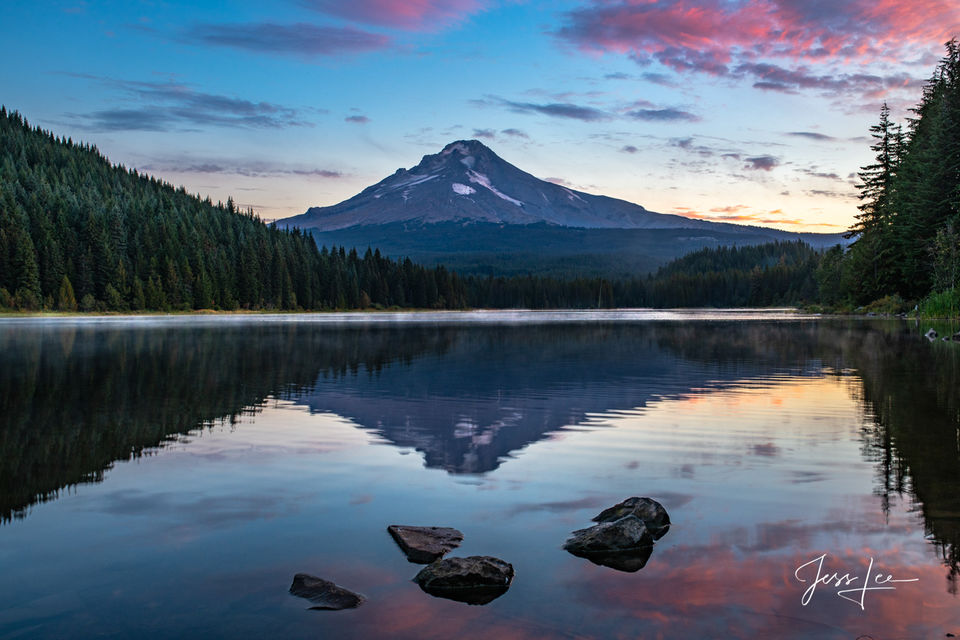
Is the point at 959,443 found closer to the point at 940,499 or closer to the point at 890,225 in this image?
the point at 940,499

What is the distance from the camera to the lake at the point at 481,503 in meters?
7.36

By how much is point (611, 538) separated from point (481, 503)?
2.70m

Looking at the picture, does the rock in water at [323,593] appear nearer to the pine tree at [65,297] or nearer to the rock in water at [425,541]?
the rock in water at [425,541]

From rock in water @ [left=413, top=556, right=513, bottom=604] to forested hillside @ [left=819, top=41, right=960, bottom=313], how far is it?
2687 inches

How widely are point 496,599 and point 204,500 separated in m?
5.88

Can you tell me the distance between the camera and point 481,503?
37.2 feet

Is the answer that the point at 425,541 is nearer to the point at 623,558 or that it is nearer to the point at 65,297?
the point at 623,558

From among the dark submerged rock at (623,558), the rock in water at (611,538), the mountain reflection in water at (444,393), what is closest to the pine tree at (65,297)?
the mountain reflection in water at (444,393)

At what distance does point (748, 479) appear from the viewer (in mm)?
12656

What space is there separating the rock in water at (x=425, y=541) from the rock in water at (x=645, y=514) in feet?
7.10

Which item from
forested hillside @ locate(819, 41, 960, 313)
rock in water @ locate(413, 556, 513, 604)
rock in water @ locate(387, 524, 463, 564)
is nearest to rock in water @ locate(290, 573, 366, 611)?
rock in water @ locate(413, 556, 513, 604)

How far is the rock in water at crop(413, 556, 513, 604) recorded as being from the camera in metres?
7.88

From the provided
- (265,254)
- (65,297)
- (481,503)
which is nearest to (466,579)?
(481,503)
